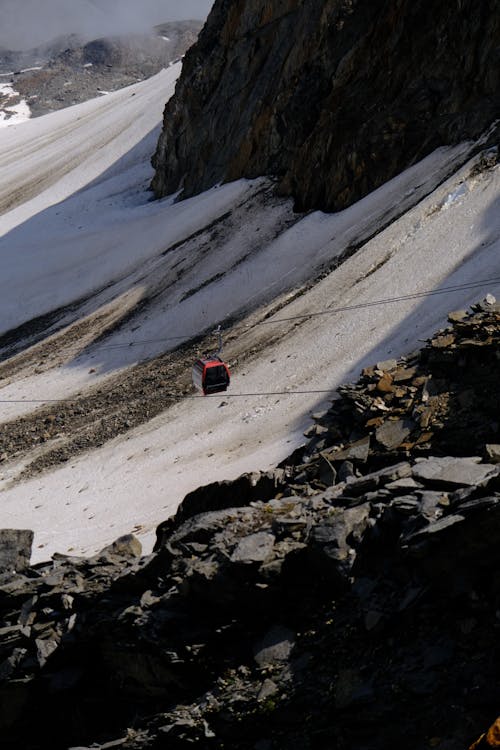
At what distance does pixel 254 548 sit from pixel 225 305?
29773mm

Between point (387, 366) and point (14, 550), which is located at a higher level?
point (387, 366)

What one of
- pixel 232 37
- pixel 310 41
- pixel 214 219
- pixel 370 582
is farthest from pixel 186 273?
pixel 370 582

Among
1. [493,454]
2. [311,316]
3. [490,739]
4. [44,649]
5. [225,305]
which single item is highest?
[493,454]

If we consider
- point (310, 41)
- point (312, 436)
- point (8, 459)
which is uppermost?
point (310, 41)

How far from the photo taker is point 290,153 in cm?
5534

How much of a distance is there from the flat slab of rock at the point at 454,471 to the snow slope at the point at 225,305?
32.9ft

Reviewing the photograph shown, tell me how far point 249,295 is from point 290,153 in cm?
1760

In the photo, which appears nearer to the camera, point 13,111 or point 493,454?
point 493,454

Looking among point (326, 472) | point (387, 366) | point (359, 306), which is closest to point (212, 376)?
point (359, 306)

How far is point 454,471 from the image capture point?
1308 centimetres

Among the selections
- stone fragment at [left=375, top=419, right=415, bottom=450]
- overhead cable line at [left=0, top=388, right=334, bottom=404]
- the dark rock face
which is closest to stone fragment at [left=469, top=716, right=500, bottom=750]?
stone fragment at [left=375, top=419, right=415, bottom=450]

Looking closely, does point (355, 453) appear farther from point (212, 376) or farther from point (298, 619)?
point (212, 376)

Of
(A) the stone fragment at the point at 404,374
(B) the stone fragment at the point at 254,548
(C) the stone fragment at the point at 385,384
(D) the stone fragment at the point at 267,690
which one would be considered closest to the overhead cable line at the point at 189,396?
(A) the stone fragment at the point at 404,374

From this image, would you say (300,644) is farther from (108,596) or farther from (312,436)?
(312,436)
